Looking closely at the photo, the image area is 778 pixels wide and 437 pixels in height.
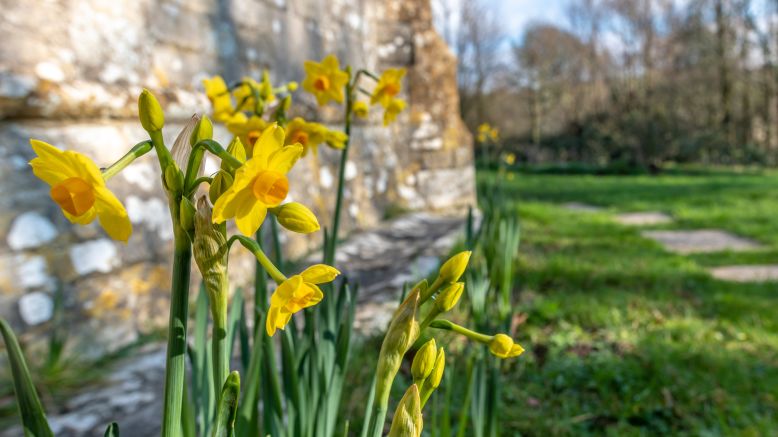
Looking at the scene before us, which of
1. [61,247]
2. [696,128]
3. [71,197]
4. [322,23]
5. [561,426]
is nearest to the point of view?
[71,197]

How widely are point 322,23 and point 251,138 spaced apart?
136 inches

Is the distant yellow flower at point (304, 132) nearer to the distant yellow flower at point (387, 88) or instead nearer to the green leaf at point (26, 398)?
the distant yellow flower at point (387, 88)

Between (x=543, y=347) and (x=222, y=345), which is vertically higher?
(x=222, y=345)

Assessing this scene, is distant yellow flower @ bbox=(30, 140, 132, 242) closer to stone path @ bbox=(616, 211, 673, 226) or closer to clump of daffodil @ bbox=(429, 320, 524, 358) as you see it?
clump of daffodil @ bbox=(429, 320, 524, 358)

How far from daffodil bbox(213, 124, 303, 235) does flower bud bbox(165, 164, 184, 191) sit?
39mm

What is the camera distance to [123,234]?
1.65ft

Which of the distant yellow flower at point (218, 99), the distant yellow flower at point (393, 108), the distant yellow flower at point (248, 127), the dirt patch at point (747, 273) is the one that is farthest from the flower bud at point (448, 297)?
the dirt patch at point (747, 273)

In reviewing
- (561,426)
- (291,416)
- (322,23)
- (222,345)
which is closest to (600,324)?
→ (561,426)

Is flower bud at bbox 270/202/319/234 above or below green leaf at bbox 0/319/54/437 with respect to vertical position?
above

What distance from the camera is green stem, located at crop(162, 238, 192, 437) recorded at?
1.66ft

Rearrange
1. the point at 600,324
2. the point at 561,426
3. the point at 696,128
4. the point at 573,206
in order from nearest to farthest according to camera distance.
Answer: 1. the point at 561,426
2. the point at 600,324
3. the point at 573,206
4. the point at 696,128

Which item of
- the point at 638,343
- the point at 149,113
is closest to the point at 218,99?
the point at 149,113

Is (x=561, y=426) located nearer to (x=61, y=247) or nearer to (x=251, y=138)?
(x=251, y=138)

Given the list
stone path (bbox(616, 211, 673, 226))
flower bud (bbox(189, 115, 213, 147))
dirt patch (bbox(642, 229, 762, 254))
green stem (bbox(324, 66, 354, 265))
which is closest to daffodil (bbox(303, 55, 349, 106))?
green stem (bbox(324, 66, 354, 265))
